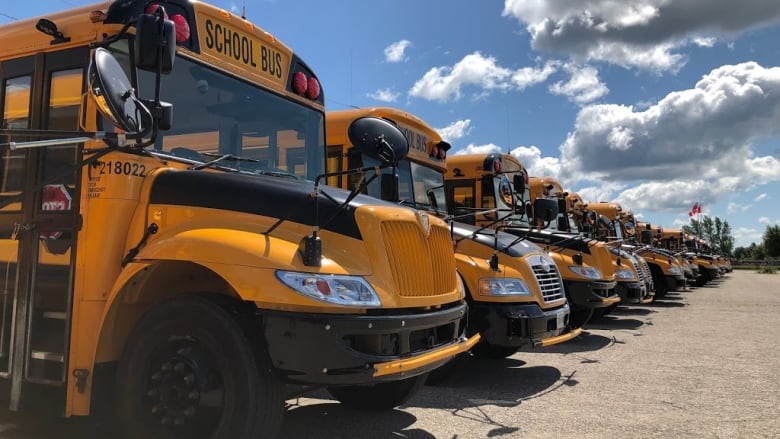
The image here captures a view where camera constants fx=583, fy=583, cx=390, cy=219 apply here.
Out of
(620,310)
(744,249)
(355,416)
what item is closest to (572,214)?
(620,310)

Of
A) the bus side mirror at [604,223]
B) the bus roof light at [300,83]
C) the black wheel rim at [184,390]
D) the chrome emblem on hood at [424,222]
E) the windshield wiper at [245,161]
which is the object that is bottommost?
the black wheel rim at [184,390]

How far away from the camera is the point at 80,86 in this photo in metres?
3.58

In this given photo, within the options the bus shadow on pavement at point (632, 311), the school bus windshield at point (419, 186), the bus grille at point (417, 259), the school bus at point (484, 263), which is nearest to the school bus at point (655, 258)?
the bus shadow on pavement at point (632, 311)

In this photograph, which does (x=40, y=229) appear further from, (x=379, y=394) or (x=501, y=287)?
(x=501, y=287)

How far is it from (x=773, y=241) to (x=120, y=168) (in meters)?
82.2

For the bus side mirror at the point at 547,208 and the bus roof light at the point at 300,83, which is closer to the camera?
the bus roof light at the point at 300,83

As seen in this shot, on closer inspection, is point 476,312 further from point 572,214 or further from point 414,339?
point 572,214

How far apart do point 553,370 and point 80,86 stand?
5.46 metres

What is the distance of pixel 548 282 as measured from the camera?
609cm

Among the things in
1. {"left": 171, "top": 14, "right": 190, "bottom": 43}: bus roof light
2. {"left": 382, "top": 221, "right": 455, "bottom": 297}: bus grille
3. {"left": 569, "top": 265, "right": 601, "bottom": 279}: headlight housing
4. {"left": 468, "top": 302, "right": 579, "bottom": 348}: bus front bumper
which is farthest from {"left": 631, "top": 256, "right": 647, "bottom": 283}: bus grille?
{"left": 171, "top": 14, "right": 190, "bottom": 43}: bus roof light

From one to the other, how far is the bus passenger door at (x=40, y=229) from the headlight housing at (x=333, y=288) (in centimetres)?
153

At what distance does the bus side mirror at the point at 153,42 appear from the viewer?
2.80 meters

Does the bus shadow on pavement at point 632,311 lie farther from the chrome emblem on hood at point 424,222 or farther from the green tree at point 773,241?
the green tree at point 773,241

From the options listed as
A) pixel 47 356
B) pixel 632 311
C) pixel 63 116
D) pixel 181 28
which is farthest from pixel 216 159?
pixel 632 311
